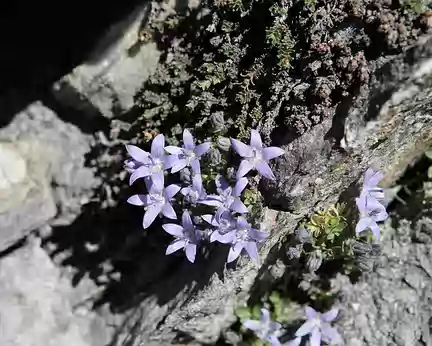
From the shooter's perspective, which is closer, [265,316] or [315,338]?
[315,338]

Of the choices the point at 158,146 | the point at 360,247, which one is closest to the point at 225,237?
the point at 158,146

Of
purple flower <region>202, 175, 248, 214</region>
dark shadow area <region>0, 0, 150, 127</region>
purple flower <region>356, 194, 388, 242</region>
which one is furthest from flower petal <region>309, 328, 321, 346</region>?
dark shadow area <region>0, 0, 150, 127</region>

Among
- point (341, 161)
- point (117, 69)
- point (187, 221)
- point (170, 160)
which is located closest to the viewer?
point (341, 161)

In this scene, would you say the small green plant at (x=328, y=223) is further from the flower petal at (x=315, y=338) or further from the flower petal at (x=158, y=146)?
the flower petal at (x=158, y=146)

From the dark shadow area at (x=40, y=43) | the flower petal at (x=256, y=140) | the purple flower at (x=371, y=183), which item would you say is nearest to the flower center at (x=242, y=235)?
the flower petal at (x=256, y=140)

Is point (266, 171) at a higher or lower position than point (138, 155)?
lower

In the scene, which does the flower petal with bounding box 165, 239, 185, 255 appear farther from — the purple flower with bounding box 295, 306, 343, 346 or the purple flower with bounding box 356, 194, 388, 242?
the purple flower with bounding box 295, 306, 343, 346

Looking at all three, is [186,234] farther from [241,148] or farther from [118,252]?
[118,252]
